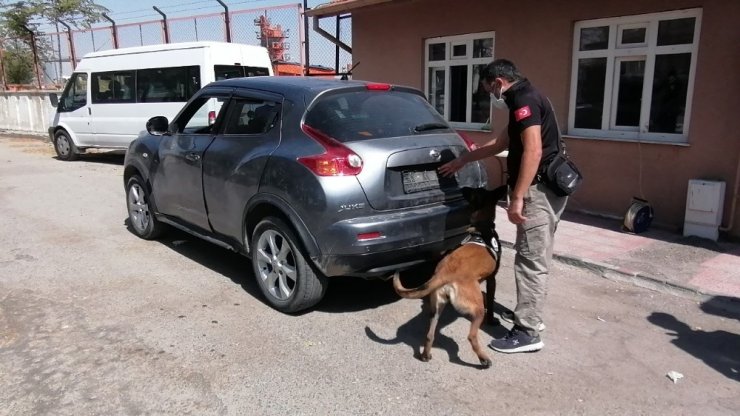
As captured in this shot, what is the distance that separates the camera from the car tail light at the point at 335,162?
148 inches

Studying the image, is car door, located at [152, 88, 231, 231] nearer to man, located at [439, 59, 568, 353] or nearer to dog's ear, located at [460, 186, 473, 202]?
dog's ear, located at [460, 186, 473, 202]

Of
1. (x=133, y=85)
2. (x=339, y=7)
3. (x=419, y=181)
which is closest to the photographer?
(x=419, y=181)

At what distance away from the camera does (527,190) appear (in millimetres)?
3514

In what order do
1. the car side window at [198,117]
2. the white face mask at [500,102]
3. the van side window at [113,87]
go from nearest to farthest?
the white face mask at [500,102] < the car side window at [198,117] < the van side window at [113,87]

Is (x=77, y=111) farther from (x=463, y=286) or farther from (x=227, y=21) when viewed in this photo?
(x=463, y=286)

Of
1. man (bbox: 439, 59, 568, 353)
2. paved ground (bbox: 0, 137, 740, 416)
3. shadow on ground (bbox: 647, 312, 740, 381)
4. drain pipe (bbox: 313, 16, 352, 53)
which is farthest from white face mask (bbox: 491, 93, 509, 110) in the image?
drain pipe (bbox: 313, 16, 352, 53)

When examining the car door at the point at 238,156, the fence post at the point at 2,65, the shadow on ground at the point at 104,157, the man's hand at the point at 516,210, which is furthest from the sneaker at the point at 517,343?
the fence post at the point at 2,65

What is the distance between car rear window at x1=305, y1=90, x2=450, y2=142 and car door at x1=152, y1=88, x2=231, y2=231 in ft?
4.00

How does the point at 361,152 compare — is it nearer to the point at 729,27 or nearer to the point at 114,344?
the point at 114,344

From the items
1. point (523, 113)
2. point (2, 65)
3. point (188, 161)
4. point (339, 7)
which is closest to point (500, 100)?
point (523, 113)

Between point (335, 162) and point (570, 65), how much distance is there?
188 inches

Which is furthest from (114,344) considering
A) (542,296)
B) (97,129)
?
(97,129)

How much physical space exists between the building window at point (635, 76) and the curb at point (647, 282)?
7.26ft

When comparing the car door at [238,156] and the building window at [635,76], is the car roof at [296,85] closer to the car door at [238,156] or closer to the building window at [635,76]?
the car door at [238,156]
